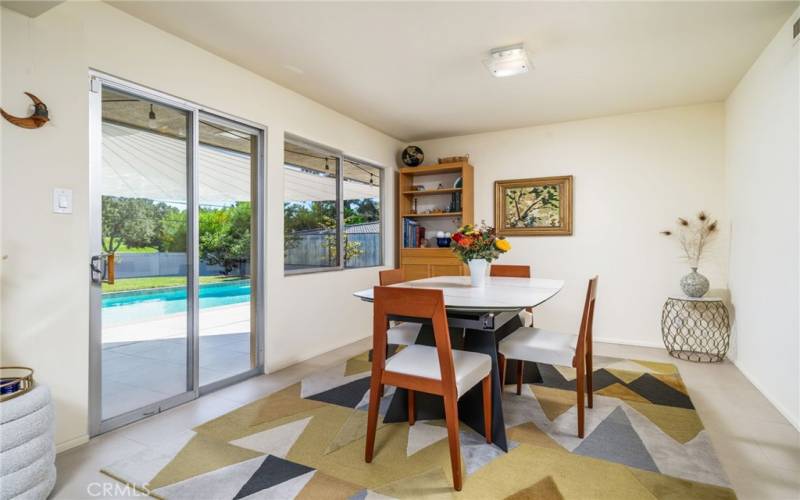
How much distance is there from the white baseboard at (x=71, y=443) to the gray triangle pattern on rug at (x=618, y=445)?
2.65 metres

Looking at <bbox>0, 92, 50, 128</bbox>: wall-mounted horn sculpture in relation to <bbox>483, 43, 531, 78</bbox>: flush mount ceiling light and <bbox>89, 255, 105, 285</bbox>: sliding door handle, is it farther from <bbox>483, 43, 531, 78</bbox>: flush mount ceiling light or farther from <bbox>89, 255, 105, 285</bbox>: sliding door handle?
<bbox>483, 43, 531, 78</bbox>: flush mount ceiling light

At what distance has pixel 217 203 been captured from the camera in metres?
3.13

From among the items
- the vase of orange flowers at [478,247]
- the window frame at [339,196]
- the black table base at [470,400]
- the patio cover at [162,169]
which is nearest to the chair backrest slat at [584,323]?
the black table base at [470,400]

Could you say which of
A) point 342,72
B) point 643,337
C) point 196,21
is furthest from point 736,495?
point 196,21

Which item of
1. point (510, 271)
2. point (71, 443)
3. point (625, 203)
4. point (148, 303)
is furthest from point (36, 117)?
point (625, 203)

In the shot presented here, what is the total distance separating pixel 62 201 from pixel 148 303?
80 centimetres

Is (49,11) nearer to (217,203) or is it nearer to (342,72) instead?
(217,203)

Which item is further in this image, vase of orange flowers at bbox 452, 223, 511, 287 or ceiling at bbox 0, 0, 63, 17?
vase of orange flowers at bbox 452, 223, 511, 287

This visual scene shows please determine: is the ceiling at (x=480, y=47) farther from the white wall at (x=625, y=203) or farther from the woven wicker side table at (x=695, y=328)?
the woven wicker side table at (x=695, y=328)

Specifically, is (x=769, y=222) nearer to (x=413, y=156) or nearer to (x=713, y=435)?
(x=713, y=435)

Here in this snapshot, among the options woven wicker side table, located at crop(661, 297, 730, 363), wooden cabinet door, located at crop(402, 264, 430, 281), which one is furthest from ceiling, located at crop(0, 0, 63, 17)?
woven wicker side table, located at crop(661, 297, 730, 363)

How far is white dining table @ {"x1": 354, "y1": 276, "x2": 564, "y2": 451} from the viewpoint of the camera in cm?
212

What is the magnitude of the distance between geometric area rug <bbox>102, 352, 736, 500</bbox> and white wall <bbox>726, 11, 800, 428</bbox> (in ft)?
2.19

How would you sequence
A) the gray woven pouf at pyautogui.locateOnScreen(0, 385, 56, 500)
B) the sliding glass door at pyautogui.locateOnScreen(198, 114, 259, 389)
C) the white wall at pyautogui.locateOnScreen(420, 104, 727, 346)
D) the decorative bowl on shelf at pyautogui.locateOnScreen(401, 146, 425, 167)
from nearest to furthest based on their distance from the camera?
the gray woven pouf at pyautogui.locateOnScreen(0, 385, 56, 500) → the sliding glass door at pyautogui.locateOnScreen(198, 114, 259, 389) → the white wall at pyautogui.locateOnScreen(420, 104, 727, 346) → the decorative bowl on shelf at pyautogui.locateOnScreen(401, 146, 425, 167)
